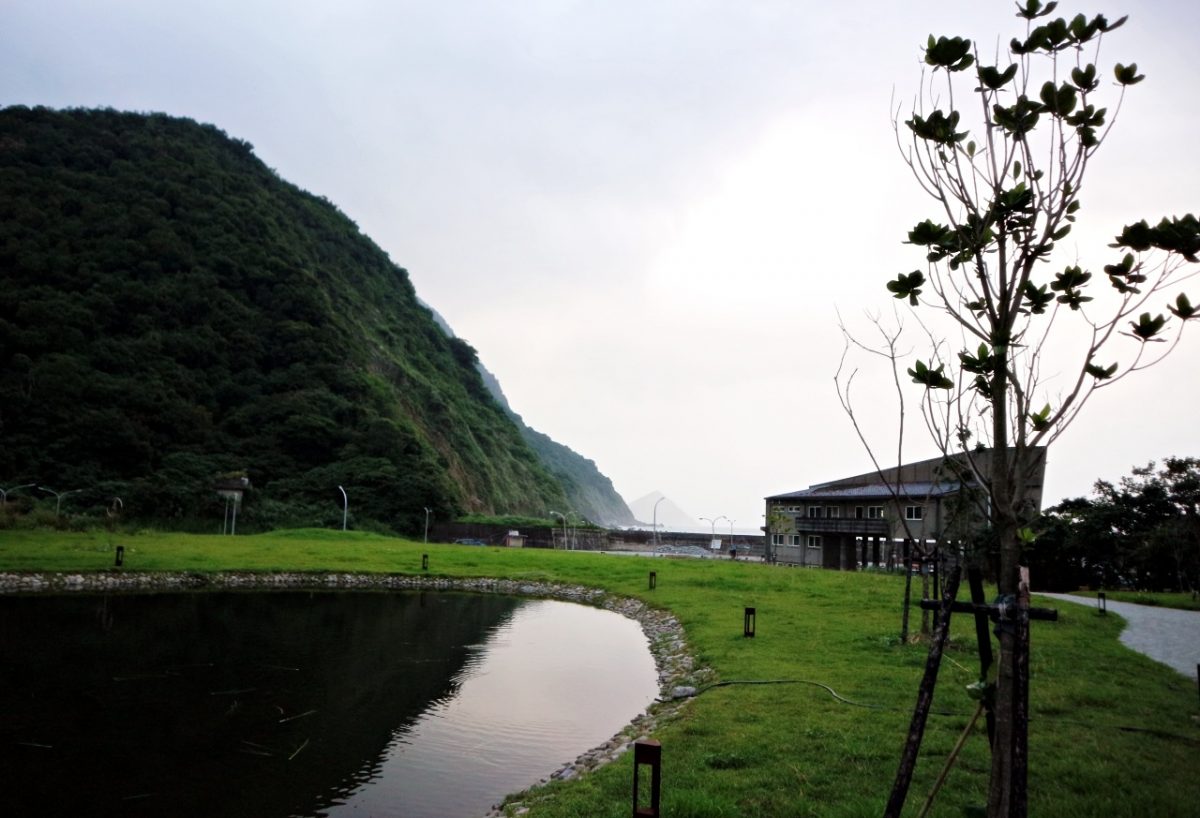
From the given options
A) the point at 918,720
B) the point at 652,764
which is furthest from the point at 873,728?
the point at 918,720

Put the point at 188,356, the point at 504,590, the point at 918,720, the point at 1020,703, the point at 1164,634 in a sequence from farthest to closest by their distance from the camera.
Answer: the point at 188,356 → the point at 504,590 → the point at 1164,634 → the point at 918,720 → the point at 1020,703

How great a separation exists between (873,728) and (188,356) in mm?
99953

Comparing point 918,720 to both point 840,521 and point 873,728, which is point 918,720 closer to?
point 873,728

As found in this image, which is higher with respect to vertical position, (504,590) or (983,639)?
(983,639)

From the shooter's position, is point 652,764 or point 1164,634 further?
point 1164,634

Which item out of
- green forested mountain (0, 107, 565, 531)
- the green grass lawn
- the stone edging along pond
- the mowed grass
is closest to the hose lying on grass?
the mowed grass

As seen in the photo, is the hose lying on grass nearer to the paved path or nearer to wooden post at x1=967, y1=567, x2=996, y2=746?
the paved path

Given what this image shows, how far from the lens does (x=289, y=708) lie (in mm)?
16547

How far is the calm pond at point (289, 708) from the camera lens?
11.7 m

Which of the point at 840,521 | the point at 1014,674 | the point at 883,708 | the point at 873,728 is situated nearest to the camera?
the point at 1014,674

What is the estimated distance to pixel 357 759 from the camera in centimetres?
1344

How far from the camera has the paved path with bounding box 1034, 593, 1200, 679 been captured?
19828mm

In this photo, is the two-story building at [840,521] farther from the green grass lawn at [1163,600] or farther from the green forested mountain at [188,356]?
the green forested mountain at [188,356]

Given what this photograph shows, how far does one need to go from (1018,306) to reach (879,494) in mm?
64593
